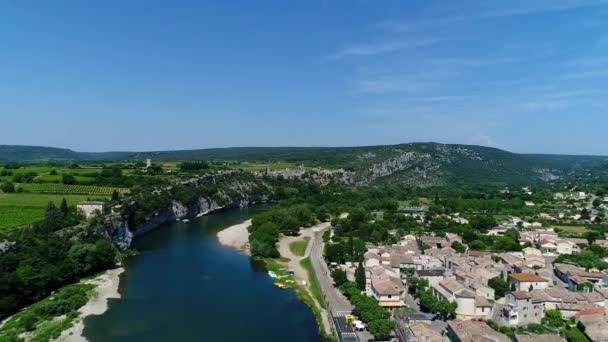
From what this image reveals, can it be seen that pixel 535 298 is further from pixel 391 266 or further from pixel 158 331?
pixel 158 331

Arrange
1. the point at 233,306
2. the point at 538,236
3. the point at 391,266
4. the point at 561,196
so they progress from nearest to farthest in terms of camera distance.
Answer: the point at 233,306
the point at 391,266
the point at 538,236
the point at 561,196

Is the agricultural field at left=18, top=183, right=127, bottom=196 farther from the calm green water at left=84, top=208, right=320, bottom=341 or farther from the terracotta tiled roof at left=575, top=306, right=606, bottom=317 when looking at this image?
the terracotta tiled roof at left=575, top=306, right=606, bottom=317

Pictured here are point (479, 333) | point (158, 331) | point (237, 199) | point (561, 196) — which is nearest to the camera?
point (479, 333)

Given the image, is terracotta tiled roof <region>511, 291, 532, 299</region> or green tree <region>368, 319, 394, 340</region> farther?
terracotta tiled roof <region>511, 291, 532, 299</region>

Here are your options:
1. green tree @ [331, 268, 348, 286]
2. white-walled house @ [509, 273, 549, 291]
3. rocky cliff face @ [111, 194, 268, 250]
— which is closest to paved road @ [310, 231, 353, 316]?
green tree @ [331, 268, 348, 286]

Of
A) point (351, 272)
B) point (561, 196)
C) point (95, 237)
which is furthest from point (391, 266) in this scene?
point (561, 196)

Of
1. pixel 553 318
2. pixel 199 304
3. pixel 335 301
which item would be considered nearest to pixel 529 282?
pixel 553 318

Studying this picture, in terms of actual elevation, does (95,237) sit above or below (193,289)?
above

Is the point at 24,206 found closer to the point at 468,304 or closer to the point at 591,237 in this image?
the point at 468,304
